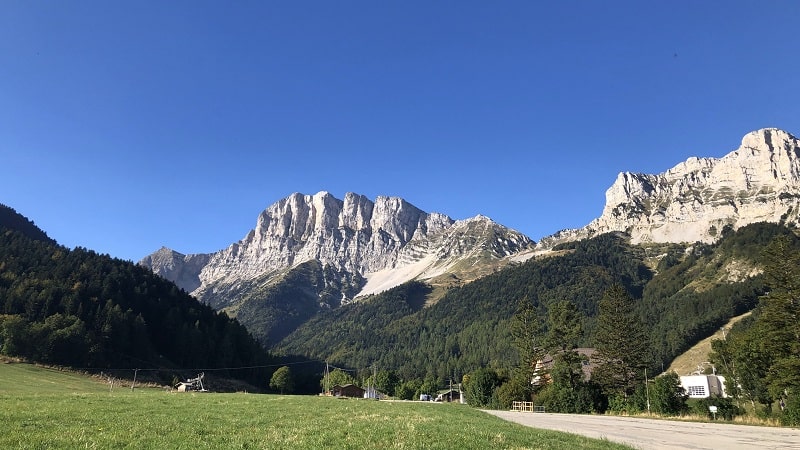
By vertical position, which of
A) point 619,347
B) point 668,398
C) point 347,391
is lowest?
point 347,391

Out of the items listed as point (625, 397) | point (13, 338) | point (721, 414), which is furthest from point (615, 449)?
point (13, 338)

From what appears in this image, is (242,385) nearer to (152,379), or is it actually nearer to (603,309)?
(152,379)

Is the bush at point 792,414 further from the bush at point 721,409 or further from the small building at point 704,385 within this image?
the small building at point 704,385

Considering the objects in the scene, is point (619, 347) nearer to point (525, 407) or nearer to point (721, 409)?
point (525, 407)

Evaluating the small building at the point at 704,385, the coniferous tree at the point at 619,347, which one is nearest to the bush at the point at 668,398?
the coniferous tree at the point at 619,347

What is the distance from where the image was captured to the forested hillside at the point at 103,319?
118m

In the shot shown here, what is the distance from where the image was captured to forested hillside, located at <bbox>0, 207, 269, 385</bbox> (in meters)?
118

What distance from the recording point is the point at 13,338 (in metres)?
107

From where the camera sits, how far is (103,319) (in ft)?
457

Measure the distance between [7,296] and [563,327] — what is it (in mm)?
150057

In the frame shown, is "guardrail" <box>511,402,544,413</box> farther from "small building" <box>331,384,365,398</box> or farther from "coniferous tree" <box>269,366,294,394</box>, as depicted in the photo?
"coniferous tree" <box>269,366,294,394</box>

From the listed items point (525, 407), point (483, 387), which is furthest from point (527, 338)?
point (525, 407)

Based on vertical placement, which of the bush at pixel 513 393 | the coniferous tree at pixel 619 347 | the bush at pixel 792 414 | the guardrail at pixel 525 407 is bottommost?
the guardrail at pixel 525 407

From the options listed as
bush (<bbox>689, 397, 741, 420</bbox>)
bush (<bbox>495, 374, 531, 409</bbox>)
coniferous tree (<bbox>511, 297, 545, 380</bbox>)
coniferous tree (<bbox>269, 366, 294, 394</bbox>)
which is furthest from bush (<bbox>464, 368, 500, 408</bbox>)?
coniferous tree (<bbox>269, 366, 294, 394</bbox>)
